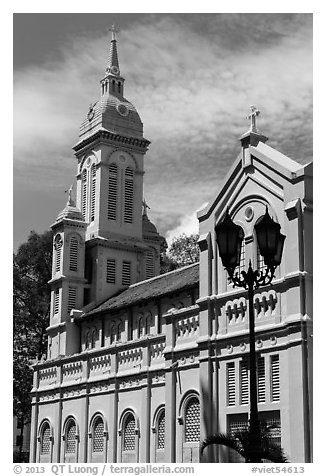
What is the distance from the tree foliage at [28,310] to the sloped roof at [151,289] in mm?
3604

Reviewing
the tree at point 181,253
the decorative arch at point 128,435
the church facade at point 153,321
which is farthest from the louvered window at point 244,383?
the tree at point 181,253

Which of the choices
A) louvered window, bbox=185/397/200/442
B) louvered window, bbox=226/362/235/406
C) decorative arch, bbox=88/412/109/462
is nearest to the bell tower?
decorative arch, bbox=88/412/109/462

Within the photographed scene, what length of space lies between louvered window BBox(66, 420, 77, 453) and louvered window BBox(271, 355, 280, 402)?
13216 mm

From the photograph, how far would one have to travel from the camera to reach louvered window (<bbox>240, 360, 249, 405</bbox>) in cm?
2312

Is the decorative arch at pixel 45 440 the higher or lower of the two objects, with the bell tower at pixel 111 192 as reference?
lower

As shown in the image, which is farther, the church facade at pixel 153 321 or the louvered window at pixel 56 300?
the louvered window at pixel 56 300

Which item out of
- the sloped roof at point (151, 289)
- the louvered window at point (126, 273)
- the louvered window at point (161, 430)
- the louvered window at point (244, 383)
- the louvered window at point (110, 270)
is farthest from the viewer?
the louvered window at point (126, 273)

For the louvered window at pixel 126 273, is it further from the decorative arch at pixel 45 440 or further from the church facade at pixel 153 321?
the decorative arch at pixel 45 440

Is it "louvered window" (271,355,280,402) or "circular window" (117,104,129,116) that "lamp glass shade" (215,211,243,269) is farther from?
"circular window" (117,104,129,116)

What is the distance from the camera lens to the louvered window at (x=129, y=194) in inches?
1618

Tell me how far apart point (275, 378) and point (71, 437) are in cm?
1402

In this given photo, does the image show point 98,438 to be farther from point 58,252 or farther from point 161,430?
point 58,252

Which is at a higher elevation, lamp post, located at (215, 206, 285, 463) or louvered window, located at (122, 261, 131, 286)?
louvered window, located at (122, 261, 131, 286)
